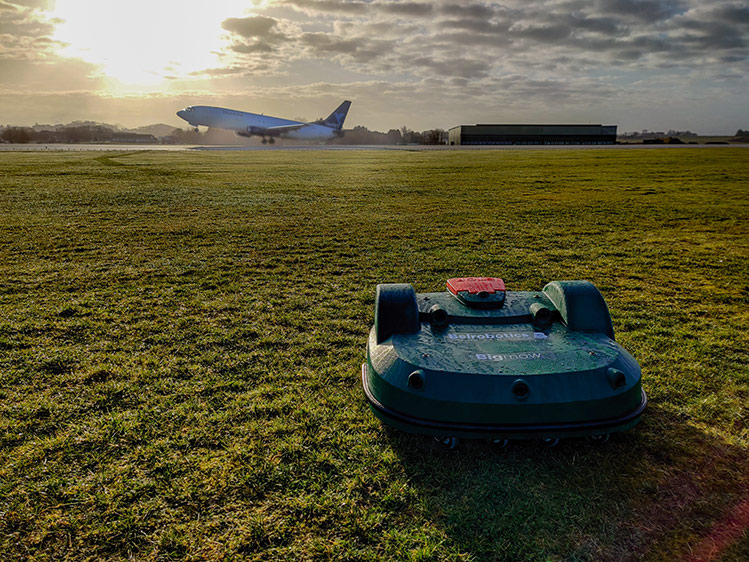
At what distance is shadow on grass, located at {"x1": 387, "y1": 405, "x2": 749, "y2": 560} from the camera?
202 cm

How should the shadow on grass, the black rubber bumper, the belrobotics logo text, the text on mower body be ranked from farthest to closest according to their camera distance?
1. the belrobotics logo text
2. the text on mower body
3. the black rubber bumper
4. the shadow on grass

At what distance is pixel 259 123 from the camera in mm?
74750

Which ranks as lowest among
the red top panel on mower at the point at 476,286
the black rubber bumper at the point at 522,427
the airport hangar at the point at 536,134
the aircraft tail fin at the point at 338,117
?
the black rubber bumper at the point at 522,427

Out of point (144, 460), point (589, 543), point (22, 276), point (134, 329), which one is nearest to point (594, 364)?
point (589, 543)

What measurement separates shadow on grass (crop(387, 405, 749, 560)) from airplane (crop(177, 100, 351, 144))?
7269 centimetres

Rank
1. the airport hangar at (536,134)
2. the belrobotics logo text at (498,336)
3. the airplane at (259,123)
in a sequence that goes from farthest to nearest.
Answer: the airport hangar at (536,134) < the airplane at (259,123) < the belrobotics logo text at (498,336)

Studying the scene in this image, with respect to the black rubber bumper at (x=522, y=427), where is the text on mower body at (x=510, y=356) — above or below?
above

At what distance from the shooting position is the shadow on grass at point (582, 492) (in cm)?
202

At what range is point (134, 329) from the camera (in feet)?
13.9

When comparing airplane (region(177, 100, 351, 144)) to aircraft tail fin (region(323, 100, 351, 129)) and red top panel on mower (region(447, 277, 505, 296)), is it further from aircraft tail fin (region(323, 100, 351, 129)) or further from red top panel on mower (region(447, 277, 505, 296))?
red top panel on mower (region(447, 277, 505, 296))

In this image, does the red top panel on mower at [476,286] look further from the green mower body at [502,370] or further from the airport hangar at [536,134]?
the airport hangar at [536,134]

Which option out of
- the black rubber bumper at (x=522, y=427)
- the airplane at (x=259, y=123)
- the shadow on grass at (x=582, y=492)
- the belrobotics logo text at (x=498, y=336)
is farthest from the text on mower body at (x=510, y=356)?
the airplane at (x=259, y=123)

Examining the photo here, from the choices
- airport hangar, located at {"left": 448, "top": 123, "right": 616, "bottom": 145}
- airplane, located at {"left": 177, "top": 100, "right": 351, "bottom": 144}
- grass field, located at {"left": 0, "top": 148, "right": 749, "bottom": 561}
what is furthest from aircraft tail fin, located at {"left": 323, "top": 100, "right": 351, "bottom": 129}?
grass field, located at {"left": 0, "top": 148, "right": 749, "bottom": 561}

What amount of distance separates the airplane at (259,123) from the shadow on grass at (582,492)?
72691 mm
